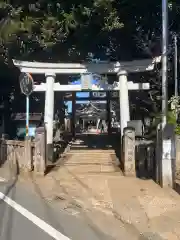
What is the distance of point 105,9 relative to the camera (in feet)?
49.4

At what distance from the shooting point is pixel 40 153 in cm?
1309

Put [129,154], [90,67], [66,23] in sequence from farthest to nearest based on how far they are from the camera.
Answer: [90,67] → [66,23] → [129,154]

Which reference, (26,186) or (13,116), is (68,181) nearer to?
(26,186)

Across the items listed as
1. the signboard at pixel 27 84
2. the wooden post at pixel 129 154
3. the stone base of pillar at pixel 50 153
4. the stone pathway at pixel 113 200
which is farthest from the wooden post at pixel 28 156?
the wooden post at pixel 129 154

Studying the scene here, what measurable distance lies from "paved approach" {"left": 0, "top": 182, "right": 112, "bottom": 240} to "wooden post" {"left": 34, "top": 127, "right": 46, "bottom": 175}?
3.48 m

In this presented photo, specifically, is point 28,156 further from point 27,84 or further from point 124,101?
point 124,101

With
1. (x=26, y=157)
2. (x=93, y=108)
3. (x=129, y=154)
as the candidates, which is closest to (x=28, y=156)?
(x=26, y=157)

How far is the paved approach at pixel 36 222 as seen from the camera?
244 inches

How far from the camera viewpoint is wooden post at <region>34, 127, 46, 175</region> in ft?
42.5

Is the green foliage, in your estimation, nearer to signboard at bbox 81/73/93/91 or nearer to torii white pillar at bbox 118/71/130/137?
signboard at bbox 81/73/93/91

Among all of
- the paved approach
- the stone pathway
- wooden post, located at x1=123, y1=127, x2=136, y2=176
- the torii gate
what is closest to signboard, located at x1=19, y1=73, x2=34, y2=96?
the torii gate

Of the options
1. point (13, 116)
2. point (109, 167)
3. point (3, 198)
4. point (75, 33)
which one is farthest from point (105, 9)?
point (13, 116)

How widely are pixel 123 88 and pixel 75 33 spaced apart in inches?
127

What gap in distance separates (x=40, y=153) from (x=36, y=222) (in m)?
6.15
